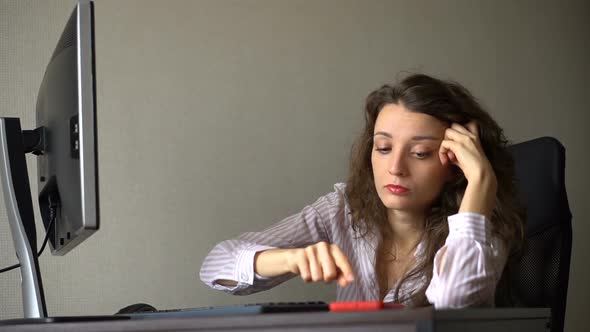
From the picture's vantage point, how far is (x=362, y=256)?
73.6 inches

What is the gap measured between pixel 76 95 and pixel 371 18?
155cm

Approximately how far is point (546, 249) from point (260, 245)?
2.09 ft

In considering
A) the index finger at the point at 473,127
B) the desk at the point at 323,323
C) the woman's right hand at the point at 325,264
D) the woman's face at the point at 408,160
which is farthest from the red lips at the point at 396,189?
the desk at the point at 323,323

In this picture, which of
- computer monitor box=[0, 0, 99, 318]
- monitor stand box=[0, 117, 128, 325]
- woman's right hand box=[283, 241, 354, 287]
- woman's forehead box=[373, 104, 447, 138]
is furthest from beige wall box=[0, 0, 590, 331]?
woman's right hand box=[283, 241, 354, 287]

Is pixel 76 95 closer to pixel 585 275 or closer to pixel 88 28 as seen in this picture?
pixel 88 28

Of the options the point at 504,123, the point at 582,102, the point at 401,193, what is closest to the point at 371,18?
the point at 504,123

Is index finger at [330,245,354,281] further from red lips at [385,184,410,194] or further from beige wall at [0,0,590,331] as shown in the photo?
beige wall at [0,0,590,331]

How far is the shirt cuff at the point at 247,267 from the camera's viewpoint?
4.98 feet

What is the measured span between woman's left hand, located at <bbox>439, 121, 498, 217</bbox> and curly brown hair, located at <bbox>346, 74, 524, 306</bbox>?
0.04m

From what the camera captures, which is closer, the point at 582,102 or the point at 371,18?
the point at 371,18

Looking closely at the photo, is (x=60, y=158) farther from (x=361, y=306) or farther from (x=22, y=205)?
(x=361, y=306)

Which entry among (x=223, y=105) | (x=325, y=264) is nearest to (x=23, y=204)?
(x=325, y=264)

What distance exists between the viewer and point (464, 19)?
2.59m

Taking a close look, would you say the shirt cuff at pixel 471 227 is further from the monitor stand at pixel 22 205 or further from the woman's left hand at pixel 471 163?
the monitor stand at pixel 22 205
